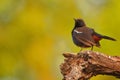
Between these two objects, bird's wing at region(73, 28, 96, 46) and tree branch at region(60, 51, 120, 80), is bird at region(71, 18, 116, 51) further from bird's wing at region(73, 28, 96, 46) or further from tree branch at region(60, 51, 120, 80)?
tree branch at region(60, 51, 120, 80)

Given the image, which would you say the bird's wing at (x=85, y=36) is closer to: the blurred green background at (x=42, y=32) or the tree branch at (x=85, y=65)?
the tree branch at (x=85, y=65)

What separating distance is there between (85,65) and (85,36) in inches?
19.5

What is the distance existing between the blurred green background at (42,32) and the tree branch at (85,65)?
570 centimetres

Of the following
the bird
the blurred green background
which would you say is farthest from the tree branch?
the blurred green background

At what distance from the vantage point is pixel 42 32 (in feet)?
40.9

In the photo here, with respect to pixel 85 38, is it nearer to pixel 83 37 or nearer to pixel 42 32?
pixel 83 37

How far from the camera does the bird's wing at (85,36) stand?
19.5 ft

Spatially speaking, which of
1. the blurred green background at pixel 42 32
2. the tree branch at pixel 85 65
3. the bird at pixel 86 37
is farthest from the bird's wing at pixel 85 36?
the blurred green background at pixel 42 32

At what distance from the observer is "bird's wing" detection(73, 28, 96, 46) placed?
5.95 metres

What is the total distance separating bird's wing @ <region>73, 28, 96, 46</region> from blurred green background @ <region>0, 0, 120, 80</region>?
17.1 feet

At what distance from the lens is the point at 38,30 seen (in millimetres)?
12398


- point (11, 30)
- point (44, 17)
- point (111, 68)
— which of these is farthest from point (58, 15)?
point (111, 68)

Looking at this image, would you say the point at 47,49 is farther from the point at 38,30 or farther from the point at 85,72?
the point at 85,72

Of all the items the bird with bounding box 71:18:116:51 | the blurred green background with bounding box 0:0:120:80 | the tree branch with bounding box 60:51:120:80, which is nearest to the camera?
the tree branch with bounding box 60:51:120:80
